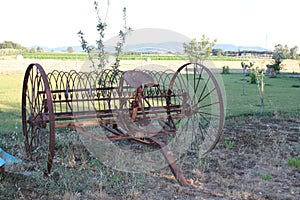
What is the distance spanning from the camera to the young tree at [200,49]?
13.5 meters

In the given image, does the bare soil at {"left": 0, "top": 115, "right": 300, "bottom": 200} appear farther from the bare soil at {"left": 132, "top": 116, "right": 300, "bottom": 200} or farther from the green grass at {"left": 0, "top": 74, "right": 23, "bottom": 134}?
the green grass at {"left": 0, "top": 74, "right": 23, "bottom": 134}

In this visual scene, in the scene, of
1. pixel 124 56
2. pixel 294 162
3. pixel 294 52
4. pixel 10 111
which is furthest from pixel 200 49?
pixel 294 52

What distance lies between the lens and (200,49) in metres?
15.1

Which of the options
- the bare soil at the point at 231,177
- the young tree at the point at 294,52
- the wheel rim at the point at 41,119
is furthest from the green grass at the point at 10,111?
the young tree at the point at 294,52

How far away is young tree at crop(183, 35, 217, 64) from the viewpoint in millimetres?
13531

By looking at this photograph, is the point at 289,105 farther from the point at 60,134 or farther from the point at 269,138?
the point at 60,134

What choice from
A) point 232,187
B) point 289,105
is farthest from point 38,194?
point 289,105

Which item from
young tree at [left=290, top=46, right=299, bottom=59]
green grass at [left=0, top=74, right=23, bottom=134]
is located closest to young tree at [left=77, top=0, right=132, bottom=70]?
green grass at [left=0, top=74, right=23, bottom=134]

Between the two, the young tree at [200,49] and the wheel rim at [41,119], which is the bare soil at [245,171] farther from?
the young tree at [200,49]

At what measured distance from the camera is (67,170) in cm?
432

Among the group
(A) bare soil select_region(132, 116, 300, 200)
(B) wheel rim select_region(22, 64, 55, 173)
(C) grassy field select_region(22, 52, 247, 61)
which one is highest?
(C) grassy field select_region(22, 52, 247, 61)

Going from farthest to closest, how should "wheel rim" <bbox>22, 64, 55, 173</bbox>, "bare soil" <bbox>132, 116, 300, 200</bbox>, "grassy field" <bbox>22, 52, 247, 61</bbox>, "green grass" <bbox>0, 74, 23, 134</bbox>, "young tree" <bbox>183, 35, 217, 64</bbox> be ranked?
"young tree" <bbox>183, 35, 217, 64</bbox> → "grassy field" <bbox>22, 52, 247, 61</bbox> → "green grass" <bbox>0, 74, 23, 134</bbox> → "bare soil" <bbox>132, 116, 300, 200</bbox> → "wheel rim" <bbox>22, 64, 55, 173</bbox>

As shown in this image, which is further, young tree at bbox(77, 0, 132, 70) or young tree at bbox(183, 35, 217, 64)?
young tree at bbox(183, 35, 217, 64)

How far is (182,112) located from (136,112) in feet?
2.46
